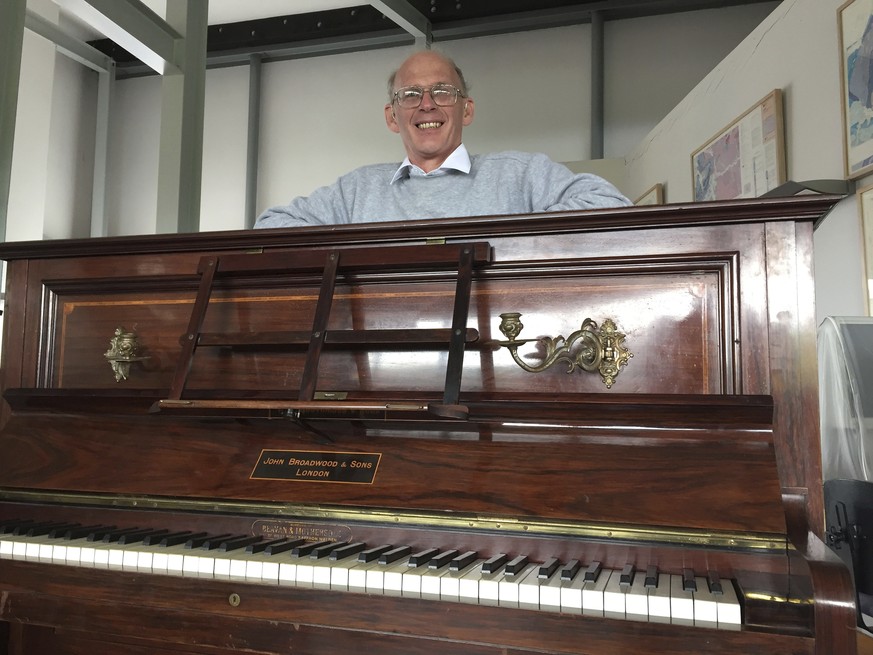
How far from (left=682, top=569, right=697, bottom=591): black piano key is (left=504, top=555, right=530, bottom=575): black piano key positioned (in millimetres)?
263

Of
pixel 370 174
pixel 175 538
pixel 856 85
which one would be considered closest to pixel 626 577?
pixel 175 538

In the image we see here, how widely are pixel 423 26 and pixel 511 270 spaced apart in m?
5.50

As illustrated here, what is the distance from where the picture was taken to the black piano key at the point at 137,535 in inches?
61.1

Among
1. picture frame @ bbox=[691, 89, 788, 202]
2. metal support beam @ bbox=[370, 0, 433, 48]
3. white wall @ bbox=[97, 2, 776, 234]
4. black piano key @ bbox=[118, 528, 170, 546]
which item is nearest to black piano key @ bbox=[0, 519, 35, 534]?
black piano key @ bbox=[118, 528, 170, 546]

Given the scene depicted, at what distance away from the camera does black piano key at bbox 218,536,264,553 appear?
4.79 ft

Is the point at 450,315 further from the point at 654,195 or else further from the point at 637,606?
the point at 654,195

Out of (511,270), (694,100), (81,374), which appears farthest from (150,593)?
(694,100)

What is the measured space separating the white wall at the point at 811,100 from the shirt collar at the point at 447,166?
1.75 metres

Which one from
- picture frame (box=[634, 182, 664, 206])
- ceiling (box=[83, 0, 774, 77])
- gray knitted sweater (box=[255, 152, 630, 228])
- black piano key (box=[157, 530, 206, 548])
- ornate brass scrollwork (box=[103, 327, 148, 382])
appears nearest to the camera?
black piano key (box=[157, 530, 206, 548])

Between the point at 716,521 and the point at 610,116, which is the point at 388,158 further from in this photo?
the point at 716,521

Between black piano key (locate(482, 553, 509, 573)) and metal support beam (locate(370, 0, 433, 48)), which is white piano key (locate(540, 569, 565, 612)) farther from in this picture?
metal support beam (locate(370, 0, 433, 48))

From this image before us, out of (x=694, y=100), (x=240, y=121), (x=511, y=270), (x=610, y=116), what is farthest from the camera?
(x=240, y=121)

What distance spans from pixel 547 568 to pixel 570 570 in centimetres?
4

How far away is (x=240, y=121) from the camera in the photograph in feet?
26.0
